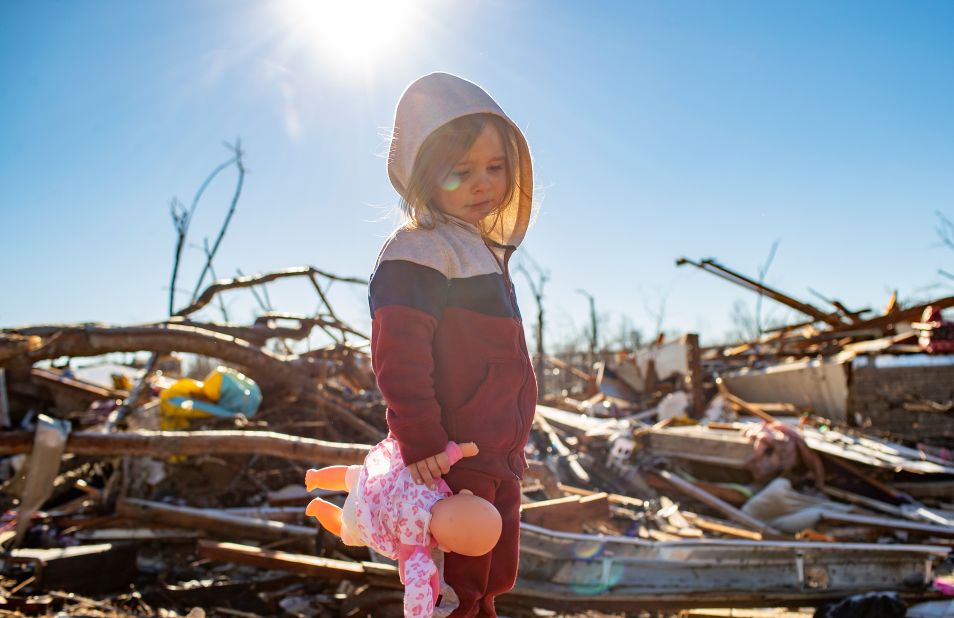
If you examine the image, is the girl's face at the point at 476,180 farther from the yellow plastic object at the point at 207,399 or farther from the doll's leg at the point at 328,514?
A: the yellow plastic object at the point at 207,399

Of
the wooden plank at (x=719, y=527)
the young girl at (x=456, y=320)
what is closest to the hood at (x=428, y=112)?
the young girl at (x=456, y=320)

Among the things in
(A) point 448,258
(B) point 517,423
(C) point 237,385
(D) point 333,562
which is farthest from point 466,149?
(C) point 237,385

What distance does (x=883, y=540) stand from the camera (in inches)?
241

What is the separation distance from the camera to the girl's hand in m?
1.62

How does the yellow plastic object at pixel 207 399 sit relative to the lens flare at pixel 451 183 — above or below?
below

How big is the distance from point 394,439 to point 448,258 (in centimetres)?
53

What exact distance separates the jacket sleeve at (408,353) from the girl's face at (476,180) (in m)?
0.28

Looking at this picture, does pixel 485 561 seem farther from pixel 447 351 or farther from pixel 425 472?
pixel 447 351

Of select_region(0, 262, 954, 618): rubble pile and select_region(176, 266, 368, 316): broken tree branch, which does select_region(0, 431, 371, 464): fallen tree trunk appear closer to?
select_region(0, 262, 954, 618): rubble pile

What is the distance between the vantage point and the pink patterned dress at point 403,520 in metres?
1.56

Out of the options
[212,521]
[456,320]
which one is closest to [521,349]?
[456,320]

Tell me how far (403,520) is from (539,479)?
162 inches

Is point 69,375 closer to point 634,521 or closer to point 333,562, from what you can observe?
point 333,562

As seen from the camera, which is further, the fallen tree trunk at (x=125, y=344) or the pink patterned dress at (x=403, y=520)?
the fallen tree trunk at (x=125, y=344)
